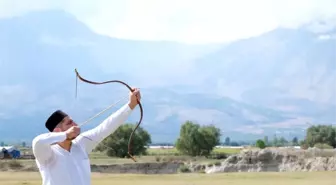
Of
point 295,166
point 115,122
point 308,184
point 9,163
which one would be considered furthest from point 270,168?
point 115,122

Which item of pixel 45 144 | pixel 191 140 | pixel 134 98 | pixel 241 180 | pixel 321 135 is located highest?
pixel 321 135

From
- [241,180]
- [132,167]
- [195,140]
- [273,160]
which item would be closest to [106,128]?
[241,180]

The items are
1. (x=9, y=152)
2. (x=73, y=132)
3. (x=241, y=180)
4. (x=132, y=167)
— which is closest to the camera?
(x=73, y=132)

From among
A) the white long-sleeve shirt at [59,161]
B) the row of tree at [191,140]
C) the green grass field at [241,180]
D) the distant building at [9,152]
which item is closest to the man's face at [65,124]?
the white long-sleeve shirt at [59,161]

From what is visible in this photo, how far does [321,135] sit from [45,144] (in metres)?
100

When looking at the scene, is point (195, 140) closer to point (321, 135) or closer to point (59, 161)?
point (321, 135)

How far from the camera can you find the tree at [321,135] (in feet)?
334

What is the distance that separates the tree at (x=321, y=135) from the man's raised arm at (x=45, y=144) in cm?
9649

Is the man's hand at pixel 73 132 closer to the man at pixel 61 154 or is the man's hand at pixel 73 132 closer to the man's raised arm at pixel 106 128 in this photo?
the man at pixel 61 154

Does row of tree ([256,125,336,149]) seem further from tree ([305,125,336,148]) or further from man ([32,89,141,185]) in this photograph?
man ([32,89,141,185])

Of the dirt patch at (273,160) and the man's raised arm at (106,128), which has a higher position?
the man's raised arm at (106,128)

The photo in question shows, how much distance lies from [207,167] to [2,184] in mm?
32773

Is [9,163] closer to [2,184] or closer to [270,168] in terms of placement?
[270,168]

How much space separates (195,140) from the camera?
89.2 m
